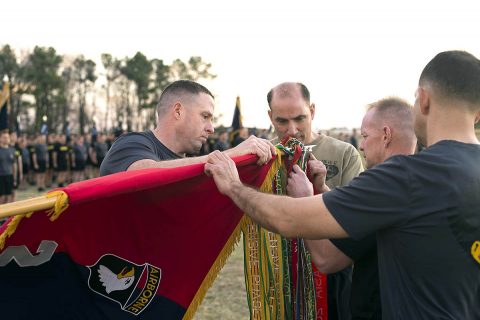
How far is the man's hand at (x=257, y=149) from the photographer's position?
9.20ft

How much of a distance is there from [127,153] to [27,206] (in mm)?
1062

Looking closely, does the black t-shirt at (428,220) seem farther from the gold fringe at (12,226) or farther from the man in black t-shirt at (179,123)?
the man in black t-shirt at (179,123)

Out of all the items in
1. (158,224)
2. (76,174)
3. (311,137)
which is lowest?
(76,174)

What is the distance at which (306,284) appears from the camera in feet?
9.91

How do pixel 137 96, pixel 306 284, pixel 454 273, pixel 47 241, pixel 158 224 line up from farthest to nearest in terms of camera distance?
pixel 137 96
pixel 306 284
pixel 158 224
pixel 47 241
pixel 454 273

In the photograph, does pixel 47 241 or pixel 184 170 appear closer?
pixel 47 241

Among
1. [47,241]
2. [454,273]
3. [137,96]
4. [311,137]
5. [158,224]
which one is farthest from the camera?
[137,96]

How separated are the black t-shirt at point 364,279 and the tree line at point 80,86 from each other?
3940 cm

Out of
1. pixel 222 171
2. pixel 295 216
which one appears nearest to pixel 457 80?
pixel 295 216

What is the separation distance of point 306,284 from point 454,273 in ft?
4.05

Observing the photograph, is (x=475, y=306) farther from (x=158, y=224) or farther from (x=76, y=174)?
(x=76, y=174)

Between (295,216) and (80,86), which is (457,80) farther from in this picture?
(80,86)

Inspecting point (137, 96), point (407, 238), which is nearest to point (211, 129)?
point (407, 238)

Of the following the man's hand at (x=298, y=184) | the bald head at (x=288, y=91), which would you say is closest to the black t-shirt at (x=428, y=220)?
the man's hand at (x=298, y=184)
